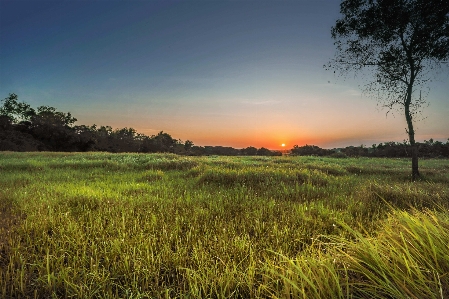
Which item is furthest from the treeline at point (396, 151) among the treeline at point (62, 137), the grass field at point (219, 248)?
the grass field at point (219, 248)

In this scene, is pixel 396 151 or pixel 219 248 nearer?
pixel 219 248

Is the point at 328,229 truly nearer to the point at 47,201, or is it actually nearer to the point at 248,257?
the point at 248,257

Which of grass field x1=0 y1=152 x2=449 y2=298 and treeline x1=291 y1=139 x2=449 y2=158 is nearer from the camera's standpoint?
grass field x1=0 y1=152 x2=449 y2=298

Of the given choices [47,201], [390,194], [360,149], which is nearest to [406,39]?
[390,194]

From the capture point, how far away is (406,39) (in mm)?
14594

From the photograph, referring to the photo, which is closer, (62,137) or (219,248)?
(219,248)

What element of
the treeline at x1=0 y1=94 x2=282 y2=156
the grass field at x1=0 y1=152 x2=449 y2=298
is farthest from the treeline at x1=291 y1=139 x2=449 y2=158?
the grass field at x1=0 y1=152 x2=449 y2=298

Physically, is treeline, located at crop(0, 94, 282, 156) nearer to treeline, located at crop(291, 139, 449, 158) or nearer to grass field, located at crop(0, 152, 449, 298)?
treeline, located at crop(291, 139, 449, 158)

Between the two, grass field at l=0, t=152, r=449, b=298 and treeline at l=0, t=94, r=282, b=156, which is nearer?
grass field at l=0, t=152, r=449, b=298

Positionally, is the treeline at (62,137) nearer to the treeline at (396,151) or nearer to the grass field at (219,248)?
the treeline at (396,151)

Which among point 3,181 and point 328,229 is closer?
point 328,229

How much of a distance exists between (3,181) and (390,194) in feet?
45.6

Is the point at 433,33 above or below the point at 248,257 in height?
above

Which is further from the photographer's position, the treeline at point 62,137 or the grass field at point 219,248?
the treeline at point 62,137
